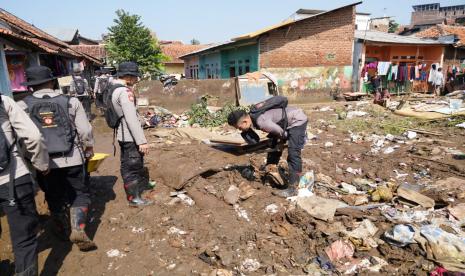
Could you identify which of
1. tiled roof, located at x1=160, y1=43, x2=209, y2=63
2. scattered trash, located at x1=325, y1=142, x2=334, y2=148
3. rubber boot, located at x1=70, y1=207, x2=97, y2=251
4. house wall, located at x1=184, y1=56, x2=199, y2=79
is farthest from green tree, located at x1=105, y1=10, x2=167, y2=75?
rubber boot, located at x1=70, y1=207, x2=97, y2=251

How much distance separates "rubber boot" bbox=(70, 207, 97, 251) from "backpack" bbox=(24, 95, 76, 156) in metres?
0.59

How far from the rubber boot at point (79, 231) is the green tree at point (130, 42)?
23648 mm

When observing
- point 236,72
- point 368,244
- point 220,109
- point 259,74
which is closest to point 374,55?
point 236,72

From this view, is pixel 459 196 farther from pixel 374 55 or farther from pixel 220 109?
pixel 374 55

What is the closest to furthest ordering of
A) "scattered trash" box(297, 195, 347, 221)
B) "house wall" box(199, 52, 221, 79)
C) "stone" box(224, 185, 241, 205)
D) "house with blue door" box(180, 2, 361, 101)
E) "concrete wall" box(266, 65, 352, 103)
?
"scattered trash" box(297, 195, 347, 221) < "stone" box(224, 185, 241, 205) < "house with blue door" box(180, 2, 361, 101) < "concrete wall" box(266, 65, 352, 103) < "house wall" box(199, 52, 221, 79)

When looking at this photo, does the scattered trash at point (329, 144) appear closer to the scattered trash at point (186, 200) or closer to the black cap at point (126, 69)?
the scattered trash at point (186, 200)

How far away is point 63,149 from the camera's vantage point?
2893 millimetres

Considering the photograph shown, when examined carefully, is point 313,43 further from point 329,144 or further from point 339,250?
point 339,250

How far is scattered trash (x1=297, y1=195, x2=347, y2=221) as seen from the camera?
3377mm

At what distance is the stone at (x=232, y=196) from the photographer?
12.9 ft

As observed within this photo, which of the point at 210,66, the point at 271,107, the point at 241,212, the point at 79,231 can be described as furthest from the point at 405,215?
the point at 210,66

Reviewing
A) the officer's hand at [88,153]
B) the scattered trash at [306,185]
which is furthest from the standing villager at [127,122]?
the scattered trash at [306,185]

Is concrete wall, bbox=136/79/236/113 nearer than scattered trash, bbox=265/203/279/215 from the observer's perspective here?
No

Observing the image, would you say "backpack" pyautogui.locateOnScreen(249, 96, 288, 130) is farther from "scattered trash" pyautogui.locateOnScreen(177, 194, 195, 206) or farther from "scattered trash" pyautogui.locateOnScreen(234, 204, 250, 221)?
"scattered trash" pyautogui.locateOnScreen(177, 194, 195, 206)
